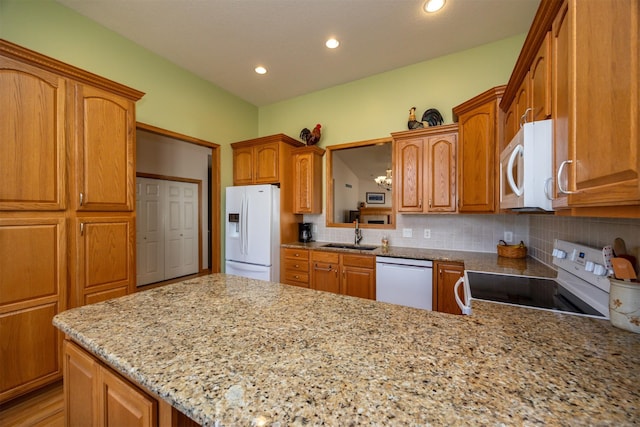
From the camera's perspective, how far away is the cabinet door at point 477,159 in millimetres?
2235

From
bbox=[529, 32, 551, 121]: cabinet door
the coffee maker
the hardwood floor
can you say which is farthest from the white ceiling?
the hardwood floor

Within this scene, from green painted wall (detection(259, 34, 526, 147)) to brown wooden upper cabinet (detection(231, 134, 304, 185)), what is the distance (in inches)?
21.5

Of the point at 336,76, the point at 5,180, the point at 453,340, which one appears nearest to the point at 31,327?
the point at 5,180

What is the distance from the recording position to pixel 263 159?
346 centimetres

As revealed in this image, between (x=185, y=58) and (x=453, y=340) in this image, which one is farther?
(x=185, y=58)

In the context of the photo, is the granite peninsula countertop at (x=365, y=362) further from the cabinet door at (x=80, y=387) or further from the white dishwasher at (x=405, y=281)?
the white dishwasher at (x=405, y=281)

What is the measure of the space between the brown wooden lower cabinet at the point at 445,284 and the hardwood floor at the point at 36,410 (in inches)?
114

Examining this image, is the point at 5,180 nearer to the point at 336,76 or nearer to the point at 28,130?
the point at 28,130

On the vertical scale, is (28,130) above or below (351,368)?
above

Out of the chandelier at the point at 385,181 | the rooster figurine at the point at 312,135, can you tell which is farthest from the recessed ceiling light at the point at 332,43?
the chandelier at the point at 385,181

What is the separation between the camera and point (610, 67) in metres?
0.67

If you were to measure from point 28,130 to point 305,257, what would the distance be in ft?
8.21

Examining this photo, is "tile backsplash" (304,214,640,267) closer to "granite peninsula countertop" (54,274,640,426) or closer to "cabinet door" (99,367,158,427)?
"granite peninsula countertop" (54,274,640,426)

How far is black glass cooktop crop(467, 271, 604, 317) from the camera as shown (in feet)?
4.02
